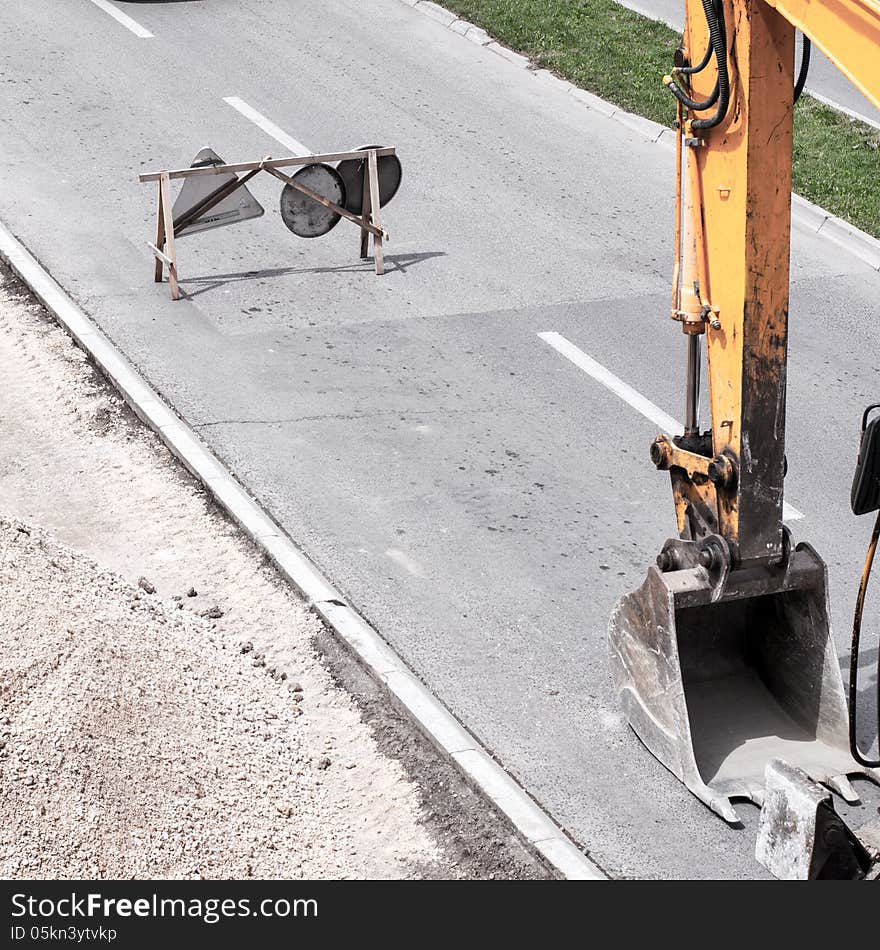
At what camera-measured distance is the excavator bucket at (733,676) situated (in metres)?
6.87

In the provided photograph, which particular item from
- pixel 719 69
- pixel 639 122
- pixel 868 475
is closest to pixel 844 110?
pixel 639 122

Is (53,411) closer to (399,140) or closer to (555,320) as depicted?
(555,320)

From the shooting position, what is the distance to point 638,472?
10141mm

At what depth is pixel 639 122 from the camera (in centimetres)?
1694

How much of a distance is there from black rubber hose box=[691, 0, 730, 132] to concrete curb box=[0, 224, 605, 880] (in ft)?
10.5

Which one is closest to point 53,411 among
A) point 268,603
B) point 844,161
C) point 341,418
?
point 341,418

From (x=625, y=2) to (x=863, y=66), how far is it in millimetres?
15714

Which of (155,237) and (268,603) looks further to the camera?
(155,237)

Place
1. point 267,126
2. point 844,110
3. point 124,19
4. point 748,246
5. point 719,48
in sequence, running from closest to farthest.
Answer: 1. point 719,48
2. point 748,246
3. point 267,126
4. point 844,110
5. point 124,19

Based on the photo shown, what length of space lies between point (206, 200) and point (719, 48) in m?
7.50

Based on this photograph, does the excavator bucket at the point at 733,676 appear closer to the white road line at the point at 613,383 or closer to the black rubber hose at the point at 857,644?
the black rubber hose at the point at 857,644

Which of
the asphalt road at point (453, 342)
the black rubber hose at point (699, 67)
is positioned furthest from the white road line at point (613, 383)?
the black rubber hose at point (699, 67)

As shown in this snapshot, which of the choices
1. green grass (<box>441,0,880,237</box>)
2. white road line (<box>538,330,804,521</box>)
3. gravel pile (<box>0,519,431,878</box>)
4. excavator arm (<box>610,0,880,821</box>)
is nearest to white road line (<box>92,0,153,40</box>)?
green grass (<box>441,0,880,237</box>)

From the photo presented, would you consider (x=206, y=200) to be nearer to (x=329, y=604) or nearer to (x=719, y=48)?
(x=329, y=604)
